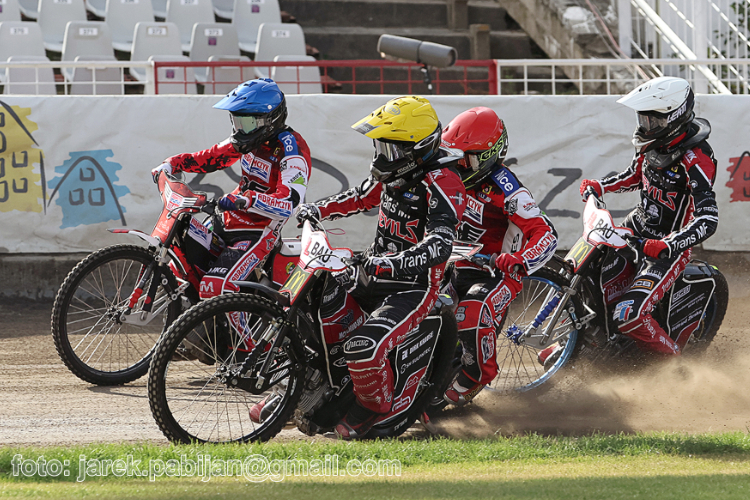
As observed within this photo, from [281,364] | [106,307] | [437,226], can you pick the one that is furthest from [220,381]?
[106,307]

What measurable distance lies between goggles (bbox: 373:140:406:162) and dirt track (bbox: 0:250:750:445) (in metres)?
1.82

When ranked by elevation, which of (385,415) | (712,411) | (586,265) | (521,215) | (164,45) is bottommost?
(712,411)

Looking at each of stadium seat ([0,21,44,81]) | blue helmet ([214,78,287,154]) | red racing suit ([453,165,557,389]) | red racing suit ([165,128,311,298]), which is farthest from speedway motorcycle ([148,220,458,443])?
stadium seat ([0,21,44,81])

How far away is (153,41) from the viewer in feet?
40.8

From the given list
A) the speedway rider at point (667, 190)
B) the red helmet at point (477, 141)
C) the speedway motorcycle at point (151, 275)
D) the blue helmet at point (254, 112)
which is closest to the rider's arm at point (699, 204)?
the speedway rider at point (667, 190)

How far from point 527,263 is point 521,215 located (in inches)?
14.7

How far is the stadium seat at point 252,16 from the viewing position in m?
14.3

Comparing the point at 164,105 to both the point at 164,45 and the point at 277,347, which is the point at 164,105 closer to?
the point at 164,45

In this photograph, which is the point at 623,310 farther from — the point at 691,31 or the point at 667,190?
the point at 691,31

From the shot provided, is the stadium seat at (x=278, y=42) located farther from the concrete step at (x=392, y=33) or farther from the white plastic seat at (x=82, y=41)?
the white plastic seat at (x=82, y=41)

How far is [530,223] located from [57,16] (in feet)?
34.0

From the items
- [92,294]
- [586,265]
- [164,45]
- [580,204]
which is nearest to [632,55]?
[580,204]

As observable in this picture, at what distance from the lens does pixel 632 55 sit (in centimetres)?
1395

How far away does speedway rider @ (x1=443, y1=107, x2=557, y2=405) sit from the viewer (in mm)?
5664
